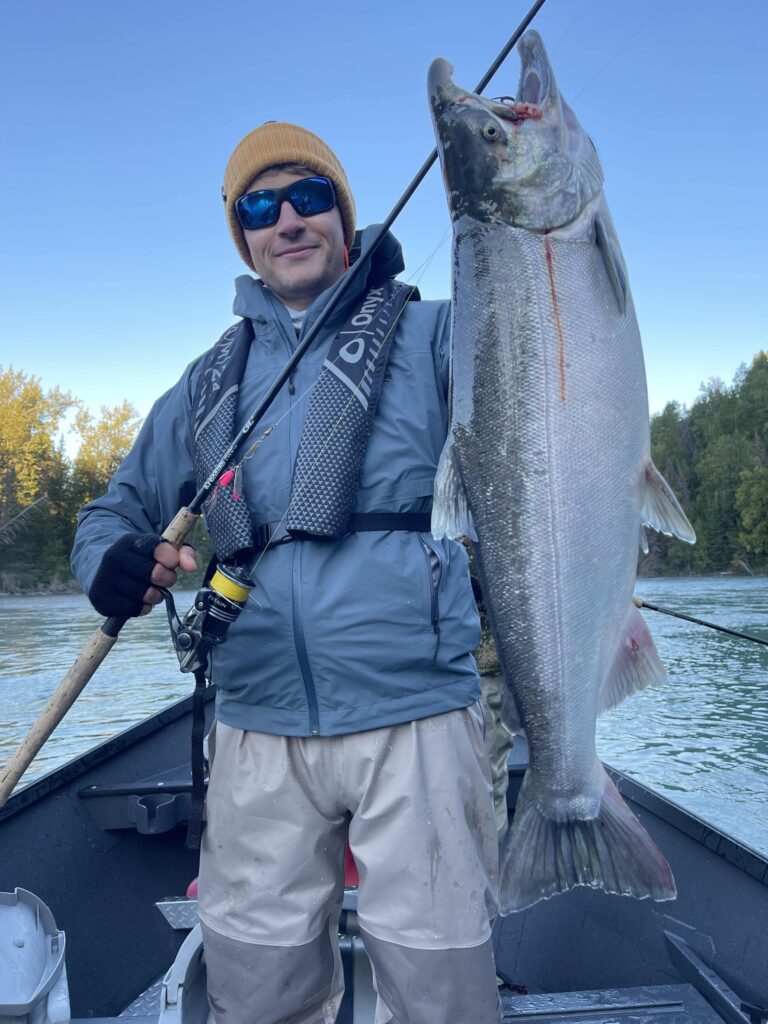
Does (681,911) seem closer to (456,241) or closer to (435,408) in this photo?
(435,408)

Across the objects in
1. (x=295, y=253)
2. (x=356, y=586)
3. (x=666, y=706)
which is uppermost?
(x=295, y=253)

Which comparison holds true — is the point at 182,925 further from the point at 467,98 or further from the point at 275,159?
the point at 467,98

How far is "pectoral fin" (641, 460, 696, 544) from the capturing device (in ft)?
6.57

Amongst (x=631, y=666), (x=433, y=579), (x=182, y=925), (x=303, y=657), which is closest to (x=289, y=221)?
(x=433, y=579)

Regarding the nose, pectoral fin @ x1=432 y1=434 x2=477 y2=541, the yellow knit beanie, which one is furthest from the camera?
the yellow knit beanie

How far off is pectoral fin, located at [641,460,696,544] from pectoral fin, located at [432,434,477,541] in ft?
1.45

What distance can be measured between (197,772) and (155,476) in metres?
1.06

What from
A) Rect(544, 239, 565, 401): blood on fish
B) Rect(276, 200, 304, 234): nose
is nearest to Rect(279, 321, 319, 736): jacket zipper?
Rect(544, 239, 565, 401): blood on fish

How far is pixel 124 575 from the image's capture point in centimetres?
243

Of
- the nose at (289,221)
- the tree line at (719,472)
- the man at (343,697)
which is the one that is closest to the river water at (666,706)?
the man at (343,697)

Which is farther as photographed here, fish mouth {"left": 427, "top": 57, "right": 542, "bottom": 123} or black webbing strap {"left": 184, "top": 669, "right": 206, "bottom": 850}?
black webbing strap {"left": 184, "top": 669, "right": 206, "bottom": 850}

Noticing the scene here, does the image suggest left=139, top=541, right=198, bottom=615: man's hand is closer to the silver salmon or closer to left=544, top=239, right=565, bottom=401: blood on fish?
the silver salmon

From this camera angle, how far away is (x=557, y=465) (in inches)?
77.7

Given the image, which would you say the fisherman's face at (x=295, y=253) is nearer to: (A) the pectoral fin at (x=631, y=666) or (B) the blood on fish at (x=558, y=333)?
(B) the blood on fish at (x=558, y=333)
